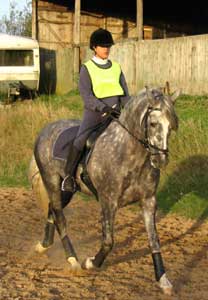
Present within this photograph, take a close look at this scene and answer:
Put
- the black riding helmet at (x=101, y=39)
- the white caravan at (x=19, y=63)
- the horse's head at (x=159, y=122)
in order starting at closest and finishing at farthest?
the horse's head at (x=159, y=122) < the black riding helmet at (x=101, y=39) < the white caravan at (x=19, y=63)

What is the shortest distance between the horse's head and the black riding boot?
1.21 m

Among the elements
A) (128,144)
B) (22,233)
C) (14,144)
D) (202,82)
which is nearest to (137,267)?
(128,144)

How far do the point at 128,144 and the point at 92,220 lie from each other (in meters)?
3.57

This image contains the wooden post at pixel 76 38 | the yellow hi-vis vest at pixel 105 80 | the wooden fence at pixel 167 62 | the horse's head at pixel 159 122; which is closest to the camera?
the horse's head at pixel 159 122

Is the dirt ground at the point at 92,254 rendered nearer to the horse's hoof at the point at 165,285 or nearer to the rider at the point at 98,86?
the horse's hoof at the point at 165,285

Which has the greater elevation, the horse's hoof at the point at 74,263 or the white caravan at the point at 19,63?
the white caravan at the point at 19,63

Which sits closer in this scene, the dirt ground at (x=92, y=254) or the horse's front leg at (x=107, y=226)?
the dirt ground at (x=92, y=254)

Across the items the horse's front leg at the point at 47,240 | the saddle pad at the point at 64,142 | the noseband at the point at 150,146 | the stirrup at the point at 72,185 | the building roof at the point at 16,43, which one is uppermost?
the building roof at the point at 16,43

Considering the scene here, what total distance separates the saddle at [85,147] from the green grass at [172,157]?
307 cm

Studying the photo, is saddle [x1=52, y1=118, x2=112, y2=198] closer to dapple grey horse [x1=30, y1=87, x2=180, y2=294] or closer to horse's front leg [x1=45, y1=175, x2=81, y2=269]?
dapple grey horse [x1=30, y1=87, x2=180, y2=294]

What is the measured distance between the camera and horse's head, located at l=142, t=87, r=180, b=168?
482cm

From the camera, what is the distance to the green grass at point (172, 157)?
938cm

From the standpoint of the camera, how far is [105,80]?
5832 mm

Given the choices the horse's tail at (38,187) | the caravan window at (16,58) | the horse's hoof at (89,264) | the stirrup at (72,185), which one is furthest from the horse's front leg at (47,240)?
the caravan window at (16,58)
